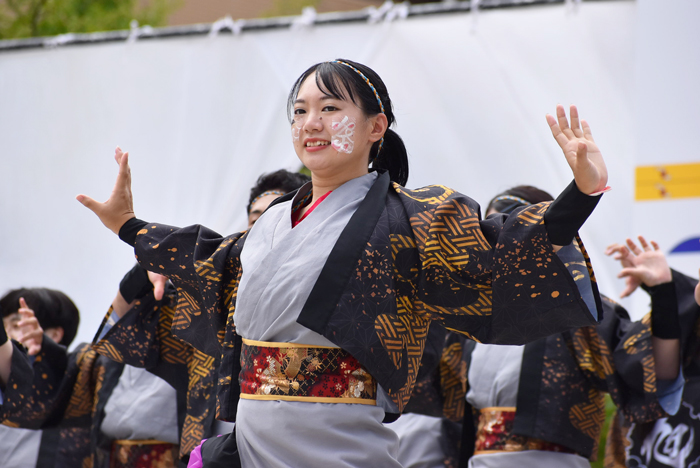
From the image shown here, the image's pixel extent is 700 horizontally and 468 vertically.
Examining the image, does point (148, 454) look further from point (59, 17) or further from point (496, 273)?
point (59, 17)

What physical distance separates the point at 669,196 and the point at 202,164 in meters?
2.90

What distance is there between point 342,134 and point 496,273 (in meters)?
0.52

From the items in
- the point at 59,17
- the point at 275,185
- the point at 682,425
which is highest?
the point at 59,17

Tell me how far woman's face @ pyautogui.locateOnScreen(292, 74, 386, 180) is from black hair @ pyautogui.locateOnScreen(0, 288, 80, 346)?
7.30 feet

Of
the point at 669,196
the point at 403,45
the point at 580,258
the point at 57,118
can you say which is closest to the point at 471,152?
the point at 403,45

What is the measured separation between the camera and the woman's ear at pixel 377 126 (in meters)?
1.87

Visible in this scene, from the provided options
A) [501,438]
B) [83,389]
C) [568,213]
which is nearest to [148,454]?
[83,389]

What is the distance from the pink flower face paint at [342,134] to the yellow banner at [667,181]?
2.18 m

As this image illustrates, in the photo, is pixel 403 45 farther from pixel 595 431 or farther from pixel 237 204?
pixel 595 431

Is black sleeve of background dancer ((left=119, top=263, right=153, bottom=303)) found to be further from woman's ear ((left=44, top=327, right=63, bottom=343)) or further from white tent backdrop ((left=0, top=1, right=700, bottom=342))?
white tent backdrop ((left=0, top=1, right=700, bottom=342))

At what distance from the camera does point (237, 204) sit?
4652 millimetres

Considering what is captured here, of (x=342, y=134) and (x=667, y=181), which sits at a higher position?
(x=667, y=181)

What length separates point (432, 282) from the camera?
1720 millimetres

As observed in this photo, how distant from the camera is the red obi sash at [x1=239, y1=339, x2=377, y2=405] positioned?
1.63 metres
